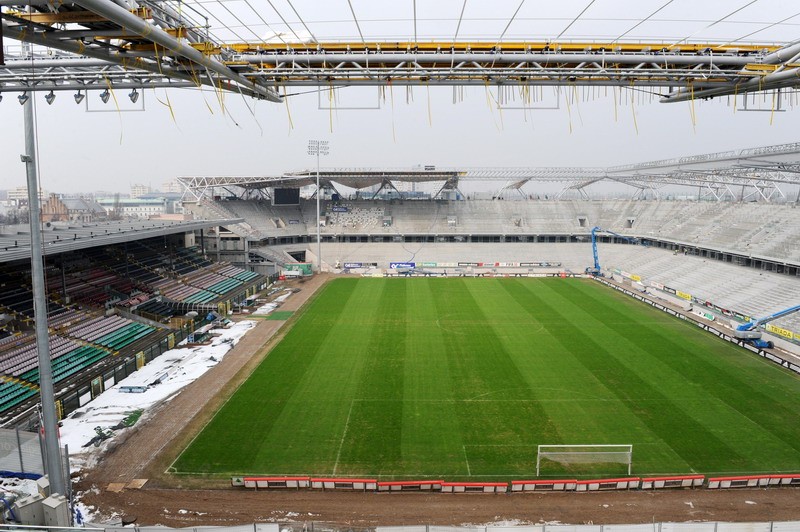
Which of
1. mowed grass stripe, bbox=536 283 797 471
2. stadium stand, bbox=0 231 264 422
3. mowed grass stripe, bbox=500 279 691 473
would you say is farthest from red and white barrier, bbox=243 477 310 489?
mowed grass stripe, bbox=536 283 797 471

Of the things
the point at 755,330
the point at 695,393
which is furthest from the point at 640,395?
the point at 755,330

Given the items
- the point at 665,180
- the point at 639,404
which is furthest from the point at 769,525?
the point at 665,180

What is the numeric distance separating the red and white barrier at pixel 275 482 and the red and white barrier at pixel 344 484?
12.3 inches

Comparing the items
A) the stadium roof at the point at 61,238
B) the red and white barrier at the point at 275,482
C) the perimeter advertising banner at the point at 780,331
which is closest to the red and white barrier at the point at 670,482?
the red and white barrier at the point at 275,482

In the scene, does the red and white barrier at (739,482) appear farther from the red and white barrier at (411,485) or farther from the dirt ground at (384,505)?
the red and white barrier at (411,485)

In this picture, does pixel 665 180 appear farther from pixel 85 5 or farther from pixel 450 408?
pixel 85 5

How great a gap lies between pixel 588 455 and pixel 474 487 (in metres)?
4.07

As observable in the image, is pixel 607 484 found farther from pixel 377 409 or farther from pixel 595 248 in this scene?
pixel 595 248

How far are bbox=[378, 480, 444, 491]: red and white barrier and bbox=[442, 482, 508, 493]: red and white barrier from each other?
0.25m

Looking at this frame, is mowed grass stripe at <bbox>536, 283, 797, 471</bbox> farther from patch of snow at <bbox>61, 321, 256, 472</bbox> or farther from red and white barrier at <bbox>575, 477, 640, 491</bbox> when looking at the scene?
patch of snow at <bbox>61, 321, 256, 472</bbox>

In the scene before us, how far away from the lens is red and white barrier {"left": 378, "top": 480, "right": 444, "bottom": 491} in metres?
14.2

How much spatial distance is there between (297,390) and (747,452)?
16.1m

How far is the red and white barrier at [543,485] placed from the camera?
47.1 ft

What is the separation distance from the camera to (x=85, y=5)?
20.3ft
